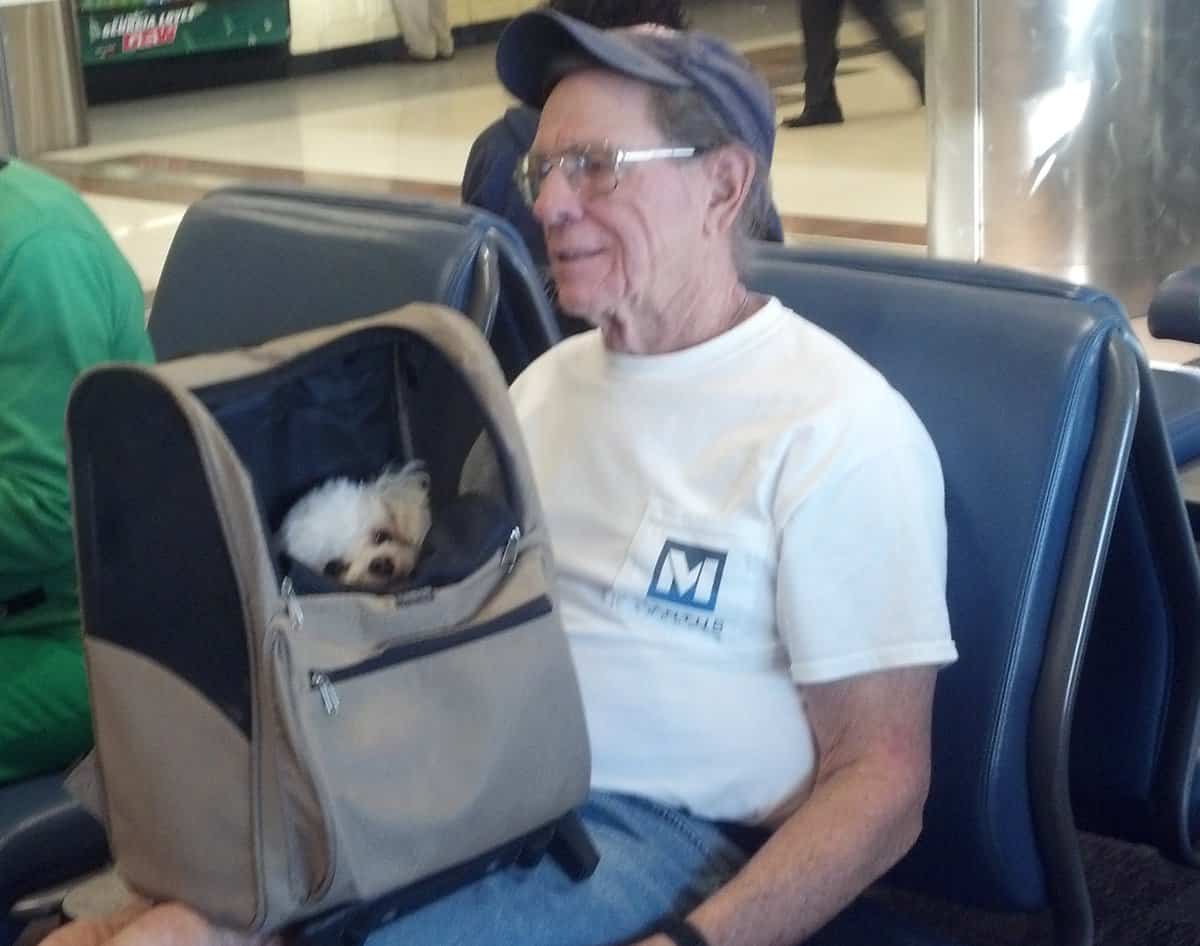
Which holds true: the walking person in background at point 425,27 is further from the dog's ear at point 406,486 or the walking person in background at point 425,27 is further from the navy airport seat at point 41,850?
the dog's ear at point 406,486

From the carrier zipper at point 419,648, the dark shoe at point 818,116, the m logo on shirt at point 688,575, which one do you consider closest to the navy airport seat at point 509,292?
the m logo on shirt at point 688,575

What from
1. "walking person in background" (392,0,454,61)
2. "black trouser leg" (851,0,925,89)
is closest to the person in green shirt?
"black trouser leg" (851,0,925,89)

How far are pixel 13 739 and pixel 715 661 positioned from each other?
0.83 meters

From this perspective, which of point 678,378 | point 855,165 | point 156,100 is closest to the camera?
point 678,378

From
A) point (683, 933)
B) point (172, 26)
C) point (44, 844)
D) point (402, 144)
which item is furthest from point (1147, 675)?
point (172, 26)

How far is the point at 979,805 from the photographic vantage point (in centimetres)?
143

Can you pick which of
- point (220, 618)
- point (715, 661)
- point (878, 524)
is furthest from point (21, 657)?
point (878, 524)

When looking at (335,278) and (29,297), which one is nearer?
(29,297)

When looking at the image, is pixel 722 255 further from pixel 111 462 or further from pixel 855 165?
pixel 855 165

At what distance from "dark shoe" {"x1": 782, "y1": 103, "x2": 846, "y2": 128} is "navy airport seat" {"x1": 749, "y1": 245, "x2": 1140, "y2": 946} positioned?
715cm

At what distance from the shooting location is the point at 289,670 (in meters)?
1.17

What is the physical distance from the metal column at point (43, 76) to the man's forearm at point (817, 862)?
838 cm

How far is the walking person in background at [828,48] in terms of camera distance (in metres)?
8.16

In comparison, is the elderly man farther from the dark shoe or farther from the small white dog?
the dark shoe
